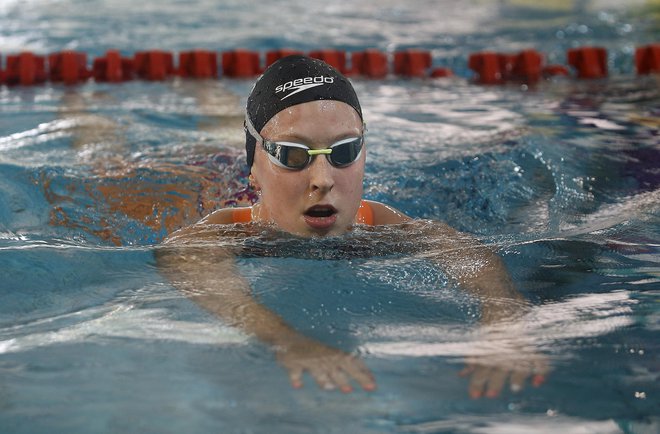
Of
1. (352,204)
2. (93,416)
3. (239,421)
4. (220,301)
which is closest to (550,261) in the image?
(352,204)

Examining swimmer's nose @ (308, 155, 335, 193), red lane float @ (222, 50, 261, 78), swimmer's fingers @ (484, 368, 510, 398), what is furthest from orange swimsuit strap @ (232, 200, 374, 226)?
red lane float @ (222, 50, 261, 78)

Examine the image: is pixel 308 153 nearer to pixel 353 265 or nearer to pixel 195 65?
pixel 353 265

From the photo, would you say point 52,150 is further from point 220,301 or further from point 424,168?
point 220,301

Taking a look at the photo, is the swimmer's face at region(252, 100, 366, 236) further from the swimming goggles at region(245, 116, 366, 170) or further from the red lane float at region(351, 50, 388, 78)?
the red lane float at region(351, 50, 388, 78)

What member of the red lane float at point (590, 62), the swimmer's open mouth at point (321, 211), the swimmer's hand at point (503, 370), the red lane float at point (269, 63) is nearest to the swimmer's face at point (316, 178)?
the swimmer's open mouth at point (321, 211)

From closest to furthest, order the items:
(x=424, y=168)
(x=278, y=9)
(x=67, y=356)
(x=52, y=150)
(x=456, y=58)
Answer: (x=67, y=356)
(x=424, y=168)
(x=52, y=150)
(x=456, y=58)
(x=278, y=9)

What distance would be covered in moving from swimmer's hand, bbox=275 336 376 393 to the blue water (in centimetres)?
3

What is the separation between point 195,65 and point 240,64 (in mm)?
382

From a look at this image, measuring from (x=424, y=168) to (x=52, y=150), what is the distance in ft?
6.37

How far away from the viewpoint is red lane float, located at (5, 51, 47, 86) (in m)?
6.89

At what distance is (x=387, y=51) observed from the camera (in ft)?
28.1

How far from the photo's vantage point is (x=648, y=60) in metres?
7.20

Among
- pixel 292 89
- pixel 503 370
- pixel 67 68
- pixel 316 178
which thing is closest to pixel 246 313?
pixel 316 178

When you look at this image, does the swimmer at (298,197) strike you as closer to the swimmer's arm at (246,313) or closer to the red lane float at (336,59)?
the swimmer's arm at (246,313)
